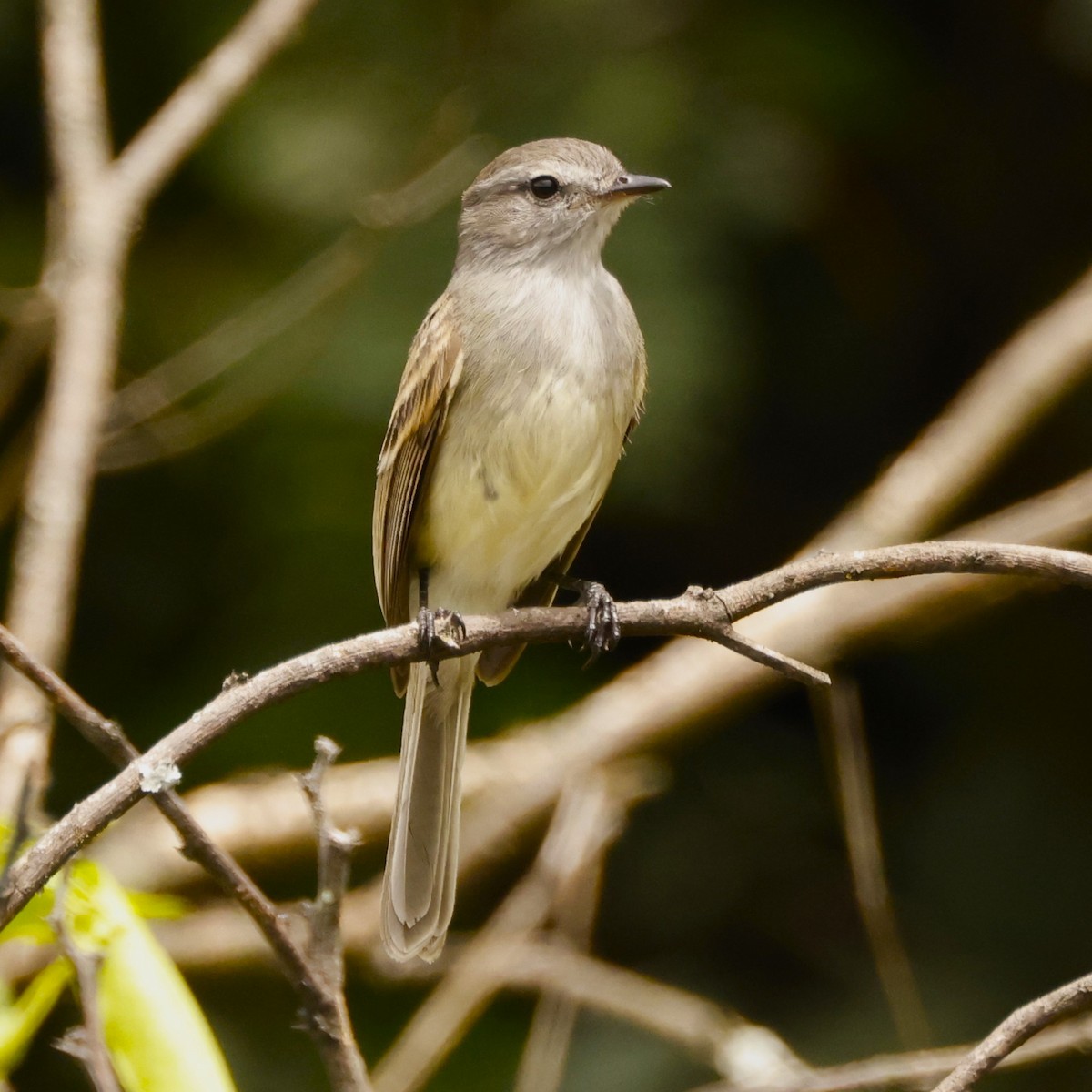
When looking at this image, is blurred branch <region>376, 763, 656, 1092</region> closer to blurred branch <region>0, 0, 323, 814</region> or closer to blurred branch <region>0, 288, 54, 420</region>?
blurred branch <region>0, 0, 323, 814</region>

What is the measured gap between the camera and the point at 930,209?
199 inches

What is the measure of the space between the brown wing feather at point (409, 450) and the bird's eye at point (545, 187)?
379 mm

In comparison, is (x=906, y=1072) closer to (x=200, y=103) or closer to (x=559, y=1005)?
(x=559, y=1005)

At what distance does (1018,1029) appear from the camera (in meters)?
1.71

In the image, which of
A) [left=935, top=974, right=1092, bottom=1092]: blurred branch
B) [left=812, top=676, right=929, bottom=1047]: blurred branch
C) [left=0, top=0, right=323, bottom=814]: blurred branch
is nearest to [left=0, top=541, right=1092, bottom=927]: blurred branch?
[left=935, top=974, right=1092, bottom=1092]: blurred branch

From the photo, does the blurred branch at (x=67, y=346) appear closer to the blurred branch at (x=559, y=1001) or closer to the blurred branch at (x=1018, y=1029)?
the blurred branch at (x=559, y=1001)

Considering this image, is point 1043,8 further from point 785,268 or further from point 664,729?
point 664,729

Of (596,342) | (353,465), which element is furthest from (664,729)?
(596,342)

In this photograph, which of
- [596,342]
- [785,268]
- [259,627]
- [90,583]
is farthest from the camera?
[785,268]

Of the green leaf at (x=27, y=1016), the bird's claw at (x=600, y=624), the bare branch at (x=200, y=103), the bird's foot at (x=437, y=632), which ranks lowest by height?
the green leaf at (x=27, y=1016)

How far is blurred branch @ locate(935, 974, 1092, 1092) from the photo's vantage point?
1.69 metres

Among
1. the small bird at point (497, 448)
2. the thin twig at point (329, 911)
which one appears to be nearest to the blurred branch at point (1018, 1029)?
the thin twig at point (329, 911)

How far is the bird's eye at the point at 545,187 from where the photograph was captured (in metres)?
3.46

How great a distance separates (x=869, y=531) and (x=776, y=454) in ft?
2.05
